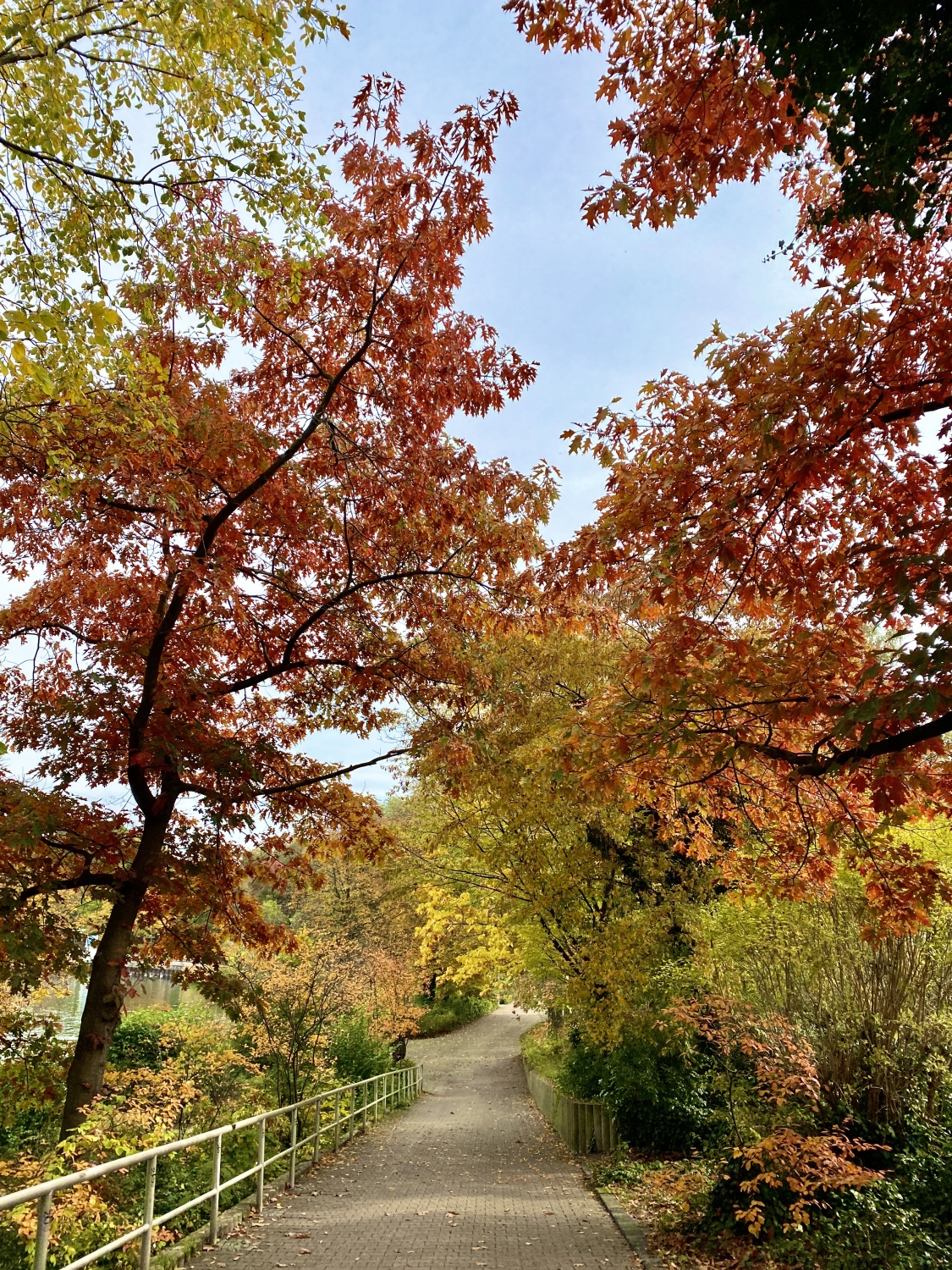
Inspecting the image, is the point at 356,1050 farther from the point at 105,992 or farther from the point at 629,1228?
the point at 105,992

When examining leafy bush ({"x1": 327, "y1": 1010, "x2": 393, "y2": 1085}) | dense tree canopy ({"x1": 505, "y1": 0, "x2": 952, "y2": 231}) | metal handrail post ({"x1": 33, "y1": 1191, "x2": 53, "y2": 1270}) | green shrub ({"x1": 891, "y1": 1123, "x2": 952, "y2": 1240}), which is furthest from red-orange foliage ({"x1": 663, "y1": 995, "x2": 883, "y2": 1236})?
leafy bush ({"x1": 327, "y1": 1010, "x2": 393, "y2": 1085})

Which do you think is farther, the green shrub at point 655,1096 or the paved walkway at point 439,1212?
the green shrub at point 655,1096

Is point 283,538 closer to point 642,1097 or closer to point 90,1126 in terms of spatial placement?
point 90,1126

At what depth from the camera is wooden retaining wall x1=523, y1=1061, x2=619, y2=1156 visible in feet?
39.5

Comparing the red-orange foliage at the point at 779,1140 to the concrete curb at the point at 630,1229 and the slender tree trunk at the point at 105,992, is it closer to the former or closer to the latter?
the concrete curb at the point at 630,1229

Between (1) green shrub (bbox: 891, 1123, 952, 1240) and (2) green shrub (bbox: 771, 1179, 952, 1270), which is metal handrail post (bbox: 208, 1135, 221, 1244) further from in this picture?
(1) green shrub (bbox: 891, 1123, 952, 1240)

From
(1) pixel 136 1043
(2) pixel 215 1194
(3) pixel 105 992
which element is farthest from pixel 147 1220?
(1) pixel 136 1043

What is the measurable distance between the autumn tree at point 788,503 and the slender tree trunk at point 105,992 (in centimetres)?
386

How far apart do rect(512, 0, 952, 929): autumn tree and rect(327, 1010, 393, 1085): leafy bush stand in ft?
42.6

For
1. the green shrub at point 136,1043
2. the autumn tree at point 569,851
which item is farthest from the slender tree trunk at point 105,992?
the green shrub at point 136,1043

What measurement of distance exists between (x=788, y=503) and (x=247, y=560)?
4695 mm

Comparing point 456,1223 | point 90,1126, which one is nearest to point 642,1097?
point 456,1223

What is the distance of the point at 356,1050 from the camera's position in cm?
1689

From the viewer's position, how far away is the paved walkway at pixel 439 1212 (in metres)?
6.53
